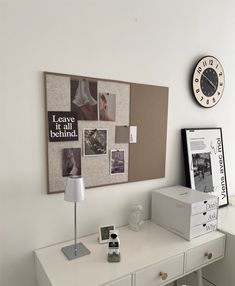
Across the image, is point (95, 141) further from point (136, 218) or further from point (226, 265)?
point (226, 265)

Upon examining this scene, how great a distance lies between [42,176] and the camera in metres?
1.39

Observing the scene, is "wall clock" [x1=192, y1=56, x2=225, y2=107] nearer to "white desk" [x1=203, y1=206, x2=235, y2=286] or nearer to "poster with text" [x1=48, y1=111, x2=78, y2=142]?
"white desk" [x1=203, y1=206, x2=235, y2=286]

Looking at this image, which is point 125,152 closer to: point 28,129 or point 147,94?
point 147,94

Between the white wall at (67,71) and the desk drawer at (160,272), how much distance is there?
46 cm

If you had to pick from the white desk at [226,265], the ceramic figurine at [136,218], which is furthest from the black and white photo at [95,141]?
the white desk at [226,265]

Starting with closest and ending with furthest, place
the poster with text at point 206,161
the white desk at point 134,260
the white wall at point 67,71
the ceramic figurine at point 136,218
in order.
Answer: the white desk at point 134,260, the white wall at point 67,71, the ceramic figurine at point 136,218, the poster with text at point 206,161

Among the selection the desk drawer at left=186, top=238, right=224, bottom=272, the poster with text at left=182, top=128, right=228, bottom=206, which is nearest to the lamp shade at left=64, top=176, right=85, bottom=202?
the desk drawer at left=186, top=238, right=224, bottom=272

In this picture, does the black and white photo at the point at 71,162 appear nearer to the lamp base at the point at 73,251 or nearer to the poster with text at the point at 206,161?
the lamp base at the point at 73,251

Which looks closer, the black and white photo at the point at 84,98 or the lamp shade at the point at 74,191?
the lamp shade at the point at 74,191

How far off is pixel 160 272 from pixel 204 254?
14.5 inches

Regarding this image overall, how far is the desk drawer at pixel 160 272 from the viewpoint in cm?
124

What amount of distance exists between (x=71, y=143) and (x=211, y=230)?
1.07 meters

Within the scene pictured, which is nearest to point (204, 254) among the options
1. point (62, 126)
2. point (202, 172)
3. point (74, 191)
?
point (202, 172)

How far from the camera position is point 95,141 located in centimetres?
151
